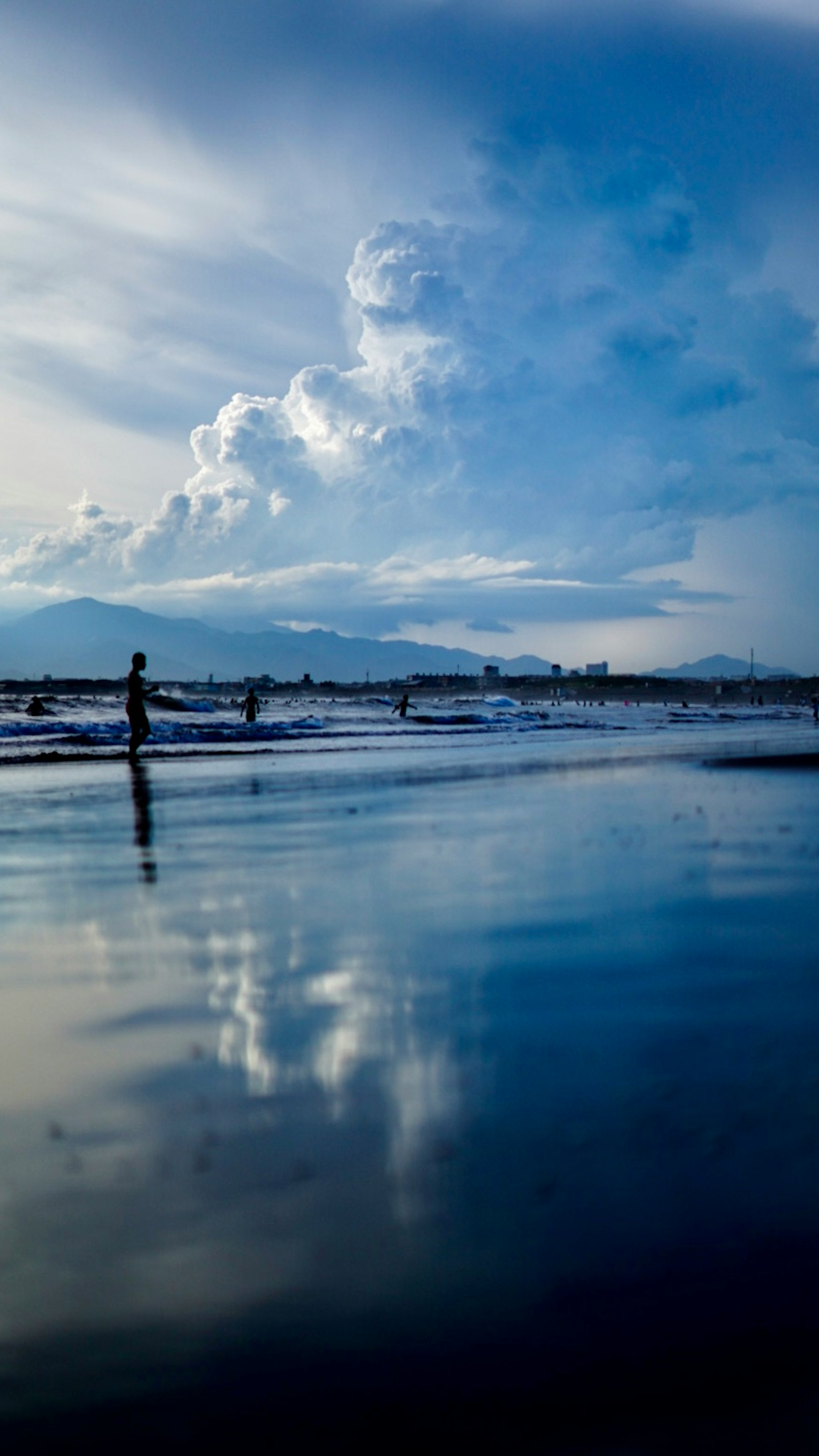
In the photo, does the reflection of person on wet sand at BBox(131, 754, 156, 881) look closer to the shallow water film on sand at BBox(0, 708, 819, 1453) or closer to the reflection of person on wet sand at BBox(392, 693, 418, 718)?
the shallow water film on sand at BBox(0, 708, 819, 1453)

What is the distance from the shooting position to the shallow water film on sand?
2145 mm

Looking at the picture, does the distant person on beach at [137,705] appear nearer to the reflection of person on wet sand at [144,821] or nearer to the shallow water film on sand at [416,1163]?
the reflection of person on wet sand at [144,821]

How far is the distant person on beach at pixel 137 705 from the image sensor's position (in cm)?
2425

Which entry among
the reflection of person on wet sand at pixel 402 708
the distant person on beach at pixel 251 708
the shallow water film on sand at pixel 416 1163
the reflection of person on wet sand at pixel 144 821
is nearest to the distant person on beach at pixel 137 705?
the reflection of person on wet sand at pixel 144 821

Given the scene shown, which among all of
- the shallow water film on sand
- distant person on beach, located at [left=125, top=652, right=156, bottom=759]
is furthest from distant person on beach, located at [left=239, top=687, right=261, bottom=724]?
the shallow water film on sand

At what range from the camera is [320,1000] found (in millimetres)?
4762

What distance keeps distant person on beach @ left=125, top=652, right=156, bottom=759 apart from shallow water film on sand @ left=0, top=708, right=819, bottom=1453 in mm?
17093

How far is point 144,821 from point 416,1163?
10.2 metres

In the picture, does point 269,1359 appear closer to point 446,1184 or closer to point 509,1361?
point 509,1361

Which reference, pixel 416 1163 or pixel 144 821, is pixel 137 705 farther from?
pixel 416 1163

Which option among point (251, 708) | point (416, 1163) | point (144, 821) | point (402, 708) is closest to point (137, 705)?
point (144, 821)

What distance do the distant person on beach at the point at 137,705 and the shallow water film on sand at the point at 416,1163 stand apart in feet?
56.1

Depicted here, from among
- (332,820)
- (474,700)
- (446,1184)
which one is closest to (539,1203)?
(446,1184)

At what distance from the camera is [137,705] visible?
25531 millimetres
